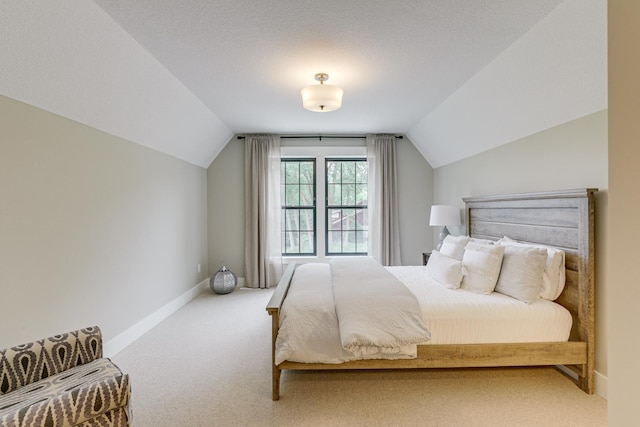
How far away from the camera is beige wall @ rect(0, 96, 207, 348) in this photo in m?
1.92

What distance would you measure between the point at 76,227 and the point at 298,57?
229 centimetres

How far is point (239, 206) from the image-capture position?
201 inches

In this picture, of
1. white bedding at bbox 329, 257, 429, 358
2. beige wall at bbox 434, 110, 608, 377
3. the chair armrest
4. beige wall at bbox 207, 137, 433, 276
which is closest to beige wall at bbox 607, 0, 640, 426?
white bedding at bbox 329, 257, 429, 358

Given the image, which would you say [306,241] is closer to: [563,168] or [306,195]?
[306,195]

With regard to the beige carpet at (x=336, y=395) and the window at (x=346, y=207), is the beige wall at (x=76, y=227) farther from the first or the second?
the window at (x=346, y=207)

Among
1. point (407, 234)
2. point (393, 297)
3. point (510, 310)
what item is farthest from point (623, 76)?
point (407, 234)

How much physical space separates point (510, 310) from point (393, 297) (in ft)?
2.92

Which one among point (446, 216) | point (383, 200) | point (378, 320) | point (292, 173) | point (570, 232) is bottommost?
point (378, 320)

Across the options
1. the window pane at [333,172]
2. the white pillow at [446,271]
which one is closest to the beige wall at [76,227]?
the window pane at [333,172]

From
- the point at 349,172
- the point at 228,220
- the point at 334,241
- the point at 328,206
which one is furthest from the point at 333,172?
the point at 228,220

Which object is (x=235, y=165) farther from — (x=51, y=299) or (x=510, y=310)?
(x=510, y=310)

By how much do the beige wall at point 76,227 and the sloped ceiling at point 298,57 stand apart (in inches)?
8.3

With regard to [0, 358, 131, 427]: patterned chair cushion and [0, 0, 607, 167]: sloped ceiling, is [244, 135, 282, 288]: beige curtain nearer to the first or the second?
[0, 0, 607, 167]: sloped ceiling

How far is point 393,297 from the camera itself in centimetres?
224
